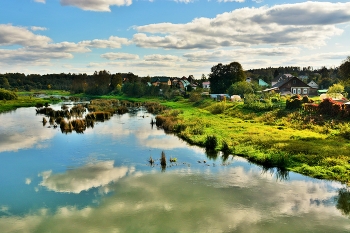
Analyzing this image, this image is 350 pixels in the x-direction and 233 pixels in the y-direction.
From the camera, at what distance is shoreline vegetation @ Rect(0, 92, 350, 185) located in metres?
20.6

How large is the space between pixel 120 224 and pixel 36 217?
A: 4342 mm

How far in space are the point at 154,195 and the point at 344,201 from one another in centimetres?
1037

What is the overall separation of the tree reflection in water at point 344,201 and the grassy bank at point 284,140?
3.98 ft

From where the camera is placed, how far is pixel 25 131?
119 ft

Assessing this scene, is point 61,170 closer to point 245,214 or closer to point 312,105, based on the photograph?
point 245,214

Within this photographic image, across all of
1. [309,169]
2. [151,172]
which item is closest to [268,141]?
[309,169]

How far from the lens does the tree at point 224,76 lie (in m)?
75.0

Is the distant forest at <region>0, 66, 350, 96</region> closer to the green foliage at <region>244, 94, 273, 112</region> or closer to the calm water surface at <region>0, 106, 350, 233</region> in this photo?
the green foliage at <region>244, 94, 273, 112</region>

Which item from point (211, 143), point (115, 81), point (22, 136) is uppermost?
point (115, 81)

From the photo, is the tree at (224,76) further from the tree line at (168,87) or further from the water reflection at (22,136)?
the water reflection at (22,136)

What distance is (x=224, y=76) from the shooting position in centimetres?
7731

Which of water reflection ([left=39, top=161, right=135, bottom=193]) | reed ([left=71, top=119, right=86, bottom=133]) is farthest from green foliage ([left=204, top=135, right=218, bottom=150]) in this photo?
reed ([left=71, top=119, right=86, bottom=133])

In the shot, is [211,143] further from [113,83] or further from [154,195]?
[113,83]

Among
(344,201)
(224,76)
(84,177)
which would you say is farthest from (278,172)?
(224,76)
